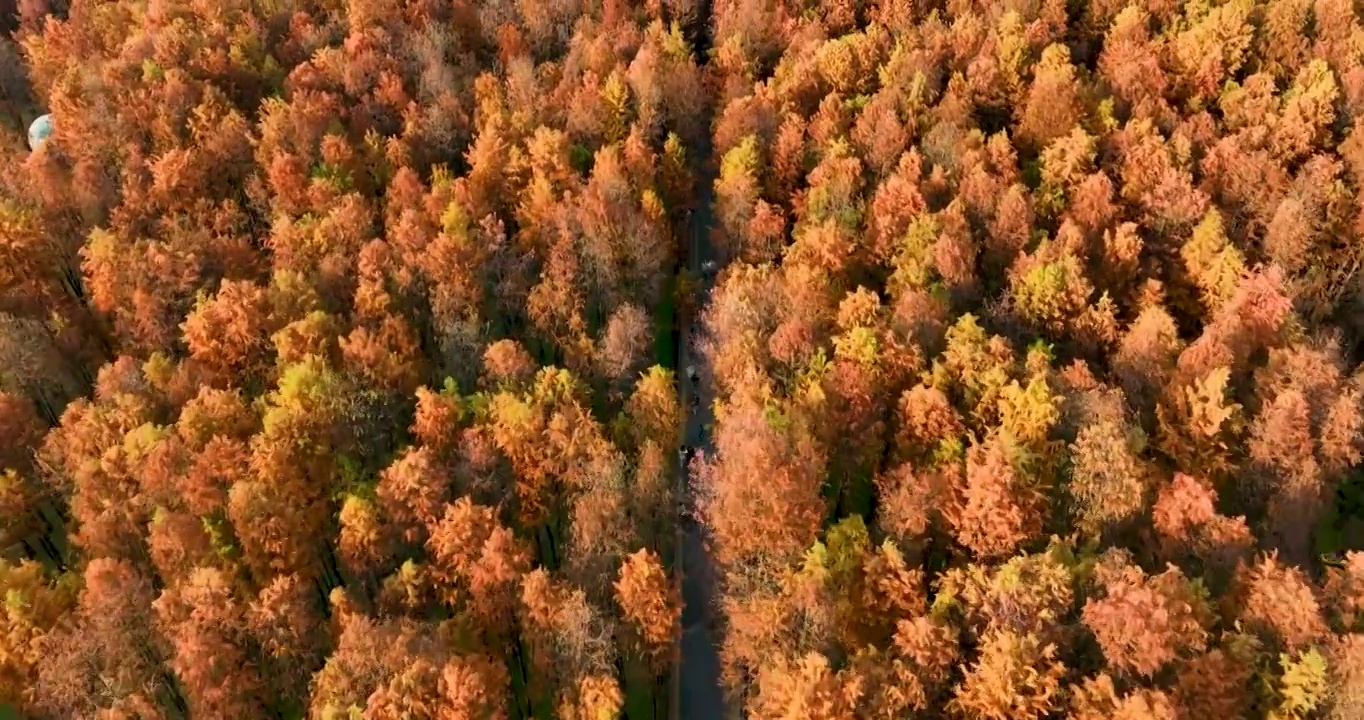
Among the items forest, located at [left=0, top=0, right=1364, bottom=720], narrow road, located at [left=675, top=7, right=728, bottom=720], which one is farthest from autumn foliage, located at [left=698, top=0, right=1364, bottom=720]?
narrow road, located at [left=675, top=7, right=728, bottom=720]

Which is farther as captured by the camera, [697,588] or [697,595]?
[697,588]

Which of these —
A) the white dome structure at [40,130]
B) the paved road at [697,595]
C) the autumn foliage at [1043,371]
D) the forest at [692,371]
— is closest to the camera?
the autumn foliage at [1043,371]

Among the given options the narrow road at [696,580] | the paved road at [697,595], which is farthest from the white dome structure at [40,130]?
the paved road at [697,595]

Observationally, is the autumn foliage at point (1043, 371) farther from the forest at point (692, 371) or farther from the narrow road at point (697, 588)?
the narrow road at point (697, 588)

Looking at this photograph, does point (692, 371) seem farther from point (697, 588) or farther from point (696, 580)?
point (697, 588)

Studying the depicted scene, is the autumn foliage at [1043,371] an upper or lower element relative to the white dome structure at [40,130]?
lower

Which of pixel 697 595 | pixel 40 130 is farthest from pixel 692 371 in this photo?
pixel 40 130

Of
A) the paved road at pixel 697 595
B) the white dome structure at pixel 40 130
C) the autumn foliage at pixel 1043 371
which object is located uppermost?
the white dome structure at pixel 40 130

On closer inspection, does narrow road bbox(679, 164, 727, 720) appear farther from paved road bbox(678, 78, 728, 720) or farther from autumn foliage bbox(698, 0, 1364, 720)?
autumn foliage bbox(698, 0, 1364, 720)
